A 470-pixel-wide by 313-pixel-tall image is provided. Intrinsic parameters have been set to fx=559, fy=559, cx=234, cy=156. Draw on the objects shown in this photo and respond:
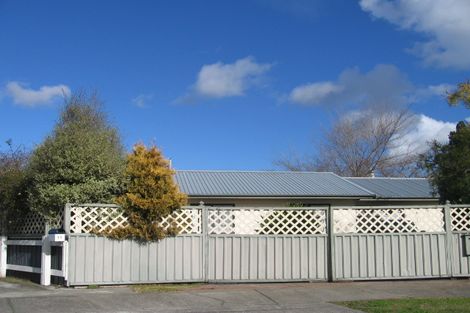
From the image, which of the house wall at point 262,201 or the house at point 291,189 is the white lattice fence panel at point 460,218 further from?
the house wall at point 262,201

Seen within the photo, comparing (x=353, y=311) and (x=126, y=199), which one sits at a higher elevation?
(x=126, y=199)

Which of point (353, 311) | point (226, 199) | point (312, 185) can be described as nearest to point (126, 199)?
point (353, 311)

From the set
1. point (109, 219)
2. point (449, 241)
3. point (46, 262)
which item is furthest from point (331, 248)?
point (46, 262)

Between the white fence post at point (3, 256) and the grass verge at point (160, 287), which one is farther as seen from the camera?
the white fence post at point (3, 256)

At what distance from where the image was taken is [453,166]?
1410 centimetres

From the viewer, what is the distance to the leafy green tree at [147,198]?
1210cm

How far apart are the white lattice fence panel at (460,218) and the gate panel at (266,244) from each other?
313cm

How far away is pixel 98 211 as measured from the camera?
12070 mm

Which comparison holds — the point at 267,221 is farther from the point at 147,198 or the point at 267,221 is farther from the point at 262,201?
the point at 262,201

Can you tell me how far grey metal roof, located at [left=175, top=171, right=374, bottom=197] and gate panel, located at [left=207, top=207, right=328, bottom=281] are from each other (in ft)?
31.7

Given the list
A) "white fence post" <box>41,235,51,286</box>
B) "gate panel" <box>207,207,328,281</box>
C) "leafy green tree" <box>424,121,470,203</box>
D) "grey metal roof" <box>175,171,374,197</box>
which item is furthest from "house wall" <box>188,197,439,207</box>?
"white fence post" <box>41,235,51,286</box>

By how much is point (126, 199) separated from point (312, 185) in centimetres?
1443

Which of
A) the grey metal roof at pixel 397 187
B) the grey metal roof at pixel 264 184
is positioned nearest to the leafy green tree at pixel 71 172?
the grey metal roof at pixel 264 184

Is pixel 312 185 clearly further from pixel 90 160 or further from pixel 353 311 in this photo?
pixel 353 311
